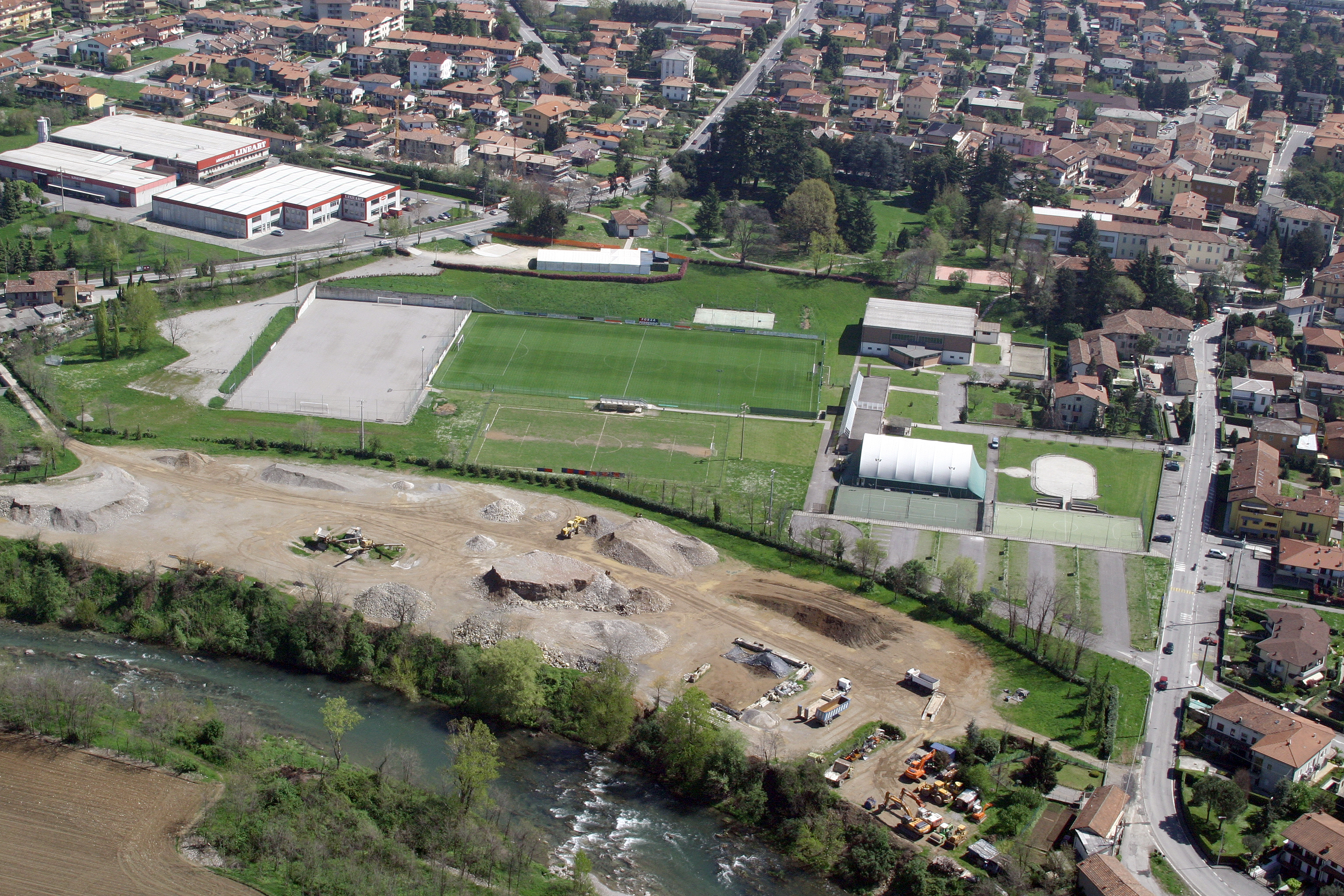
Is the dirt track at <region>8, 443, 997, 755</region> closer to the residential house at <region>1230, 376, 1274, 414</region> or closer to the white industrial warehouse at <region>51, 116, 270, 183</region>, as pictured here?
the residential house at <region>1230, 376, 1274, 414</region>

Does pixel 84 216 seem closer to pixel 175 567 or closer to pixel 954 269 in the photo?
pixel 175 567

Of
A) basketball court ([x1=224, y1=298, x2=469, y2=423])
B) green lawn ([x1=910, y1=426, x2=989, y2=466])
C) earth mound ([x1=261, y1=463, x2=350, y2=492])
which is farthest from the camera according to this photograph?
basketball court ([x1=224, y1=298, x2=469, y2=423])

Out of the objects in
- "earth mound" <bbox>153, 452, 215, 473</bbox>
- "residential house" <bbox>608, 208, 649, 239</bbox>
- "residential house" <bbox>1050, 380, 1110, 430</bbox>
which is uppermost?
"residential house" <bbox>608, 208, 649, 239</bbox>

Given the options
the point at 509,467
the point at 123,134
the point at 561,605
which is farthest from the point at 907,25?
the point at 561,605

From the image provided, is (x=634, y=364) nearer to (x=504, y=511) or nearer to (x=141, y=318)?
(x=504, y=511)

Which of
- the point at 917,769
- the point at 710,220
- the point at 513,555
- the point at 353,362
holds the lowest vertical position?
the point at 917,769

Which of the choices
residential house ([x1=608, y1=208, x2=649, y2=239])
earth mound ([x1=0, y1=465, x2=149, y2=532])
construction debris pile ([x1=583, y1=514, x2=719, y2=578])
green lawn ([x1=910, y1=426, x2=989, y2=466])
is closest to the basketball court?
earth mound ([x1=0, y1=465, x2=149, y2=532])

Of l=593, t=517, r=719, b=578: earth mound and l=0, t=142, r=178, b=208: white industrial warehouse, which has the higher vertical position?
l=0, t=142, r=178, b=208: white industrial warehouse

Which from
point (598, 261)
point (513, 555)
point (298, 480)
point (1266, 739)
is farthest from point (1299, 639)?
point (598, 261)
